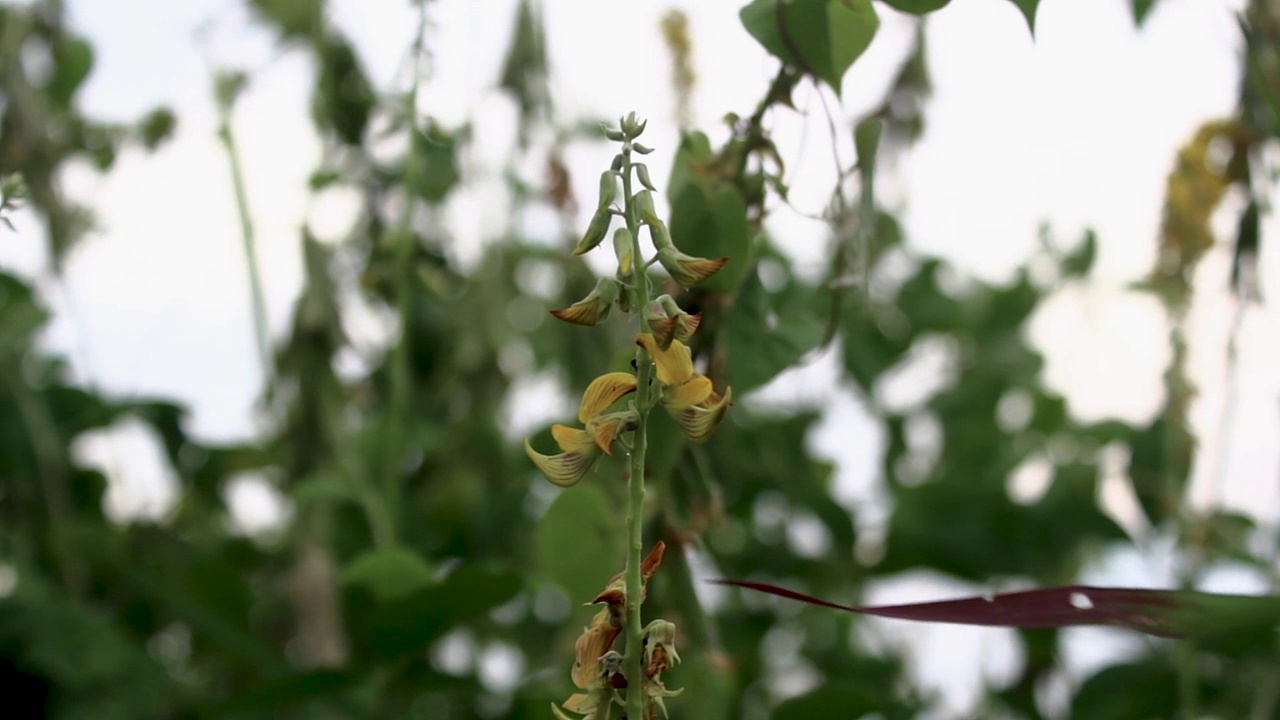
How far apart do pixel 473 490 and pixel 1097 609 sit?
78 centimetres

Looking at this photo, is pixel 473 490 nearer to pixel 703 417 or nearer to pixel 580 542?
pixel 580 542

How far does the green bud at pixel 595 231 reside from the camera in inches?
11.7

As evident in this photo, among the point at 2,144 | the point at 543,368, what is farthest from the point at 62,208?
the point at 543,368

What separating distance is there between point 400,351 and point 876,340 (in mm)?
609

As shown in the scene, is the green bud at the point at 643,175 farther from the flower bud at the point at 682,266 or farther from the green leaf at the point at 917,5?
the green leaf at the point at 917,5

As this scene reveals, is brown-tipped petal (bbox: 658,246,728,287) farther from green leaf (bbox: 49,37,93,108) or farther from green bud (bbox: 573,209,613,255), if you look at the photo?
green leaf (bbox: 49,37,93,108)

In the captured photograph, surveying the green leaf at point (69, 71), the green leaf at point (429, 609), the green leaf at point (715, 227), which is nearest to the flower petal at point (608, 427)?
the green leaf at point (715, 227)

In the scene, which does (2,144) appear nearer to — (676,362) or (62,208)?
(62,208)

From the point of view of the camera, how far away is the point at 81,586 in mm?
976

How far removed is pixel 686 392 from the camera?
0.28m

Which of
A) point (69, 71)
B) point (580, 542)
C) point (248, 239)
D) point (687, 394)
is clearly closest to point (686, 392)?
point (687, 394)

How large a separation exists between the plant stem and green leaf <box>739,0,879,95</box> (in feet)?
0.48

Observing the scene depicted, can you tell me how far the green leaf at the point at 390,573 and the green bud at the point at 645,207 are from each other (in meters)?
0.39

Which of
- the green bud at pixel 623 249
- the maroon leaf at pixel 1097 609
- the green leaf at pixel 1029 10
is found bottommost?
the maroon leaf at pixel 1097 609
